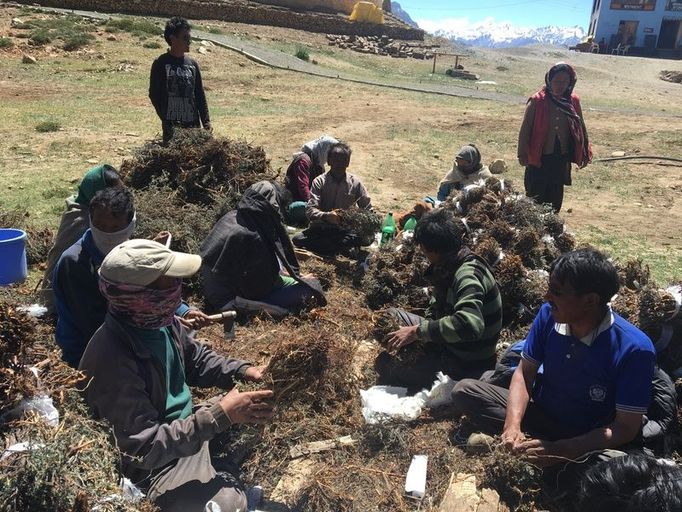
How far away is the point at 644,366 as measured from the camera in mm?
2662

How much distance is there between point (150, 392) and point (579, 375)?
2.15 m

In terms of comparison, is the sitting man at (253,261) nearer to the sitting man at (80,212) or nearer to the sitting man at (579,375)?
the sitting man at (80,212)

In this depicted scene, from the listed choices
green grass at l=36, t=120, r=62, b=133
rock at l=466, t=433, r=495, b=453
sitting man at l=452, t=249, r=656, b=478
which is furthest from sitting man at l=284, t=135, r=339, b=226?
green grass at l=36, t=120, r=62, b=133

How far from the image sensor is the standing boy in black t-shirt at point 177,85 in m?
6.51

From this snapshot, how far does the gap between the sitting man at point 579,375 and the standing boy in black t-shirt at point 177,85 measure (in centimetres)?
533

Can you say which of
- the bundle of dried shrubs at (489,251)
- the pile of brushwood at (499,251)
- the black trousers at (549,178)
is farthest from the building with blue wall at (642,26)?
the bundle of dried shrubs at (489,251)

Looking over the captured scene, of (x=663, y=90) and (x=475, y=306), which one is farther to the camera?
(x=663, y=90)

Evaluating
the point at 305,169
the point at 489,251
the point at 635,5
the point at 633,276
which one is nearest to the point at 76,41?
the point at 305,169

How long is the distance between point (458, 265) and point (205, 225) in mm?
3076

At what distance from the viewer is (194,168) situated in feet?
21.6

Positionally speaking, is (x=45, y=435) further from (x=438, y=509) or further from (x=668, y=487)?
Result: (x=668, y=487)

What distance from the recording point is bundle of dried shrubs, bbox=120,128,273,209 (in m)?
6.50

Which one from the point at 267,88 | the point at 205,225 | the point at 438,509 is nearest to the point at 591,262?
the point at 438,509

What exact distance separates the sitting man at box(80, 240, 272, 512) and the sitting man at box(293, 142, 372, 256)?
382 centimetres
